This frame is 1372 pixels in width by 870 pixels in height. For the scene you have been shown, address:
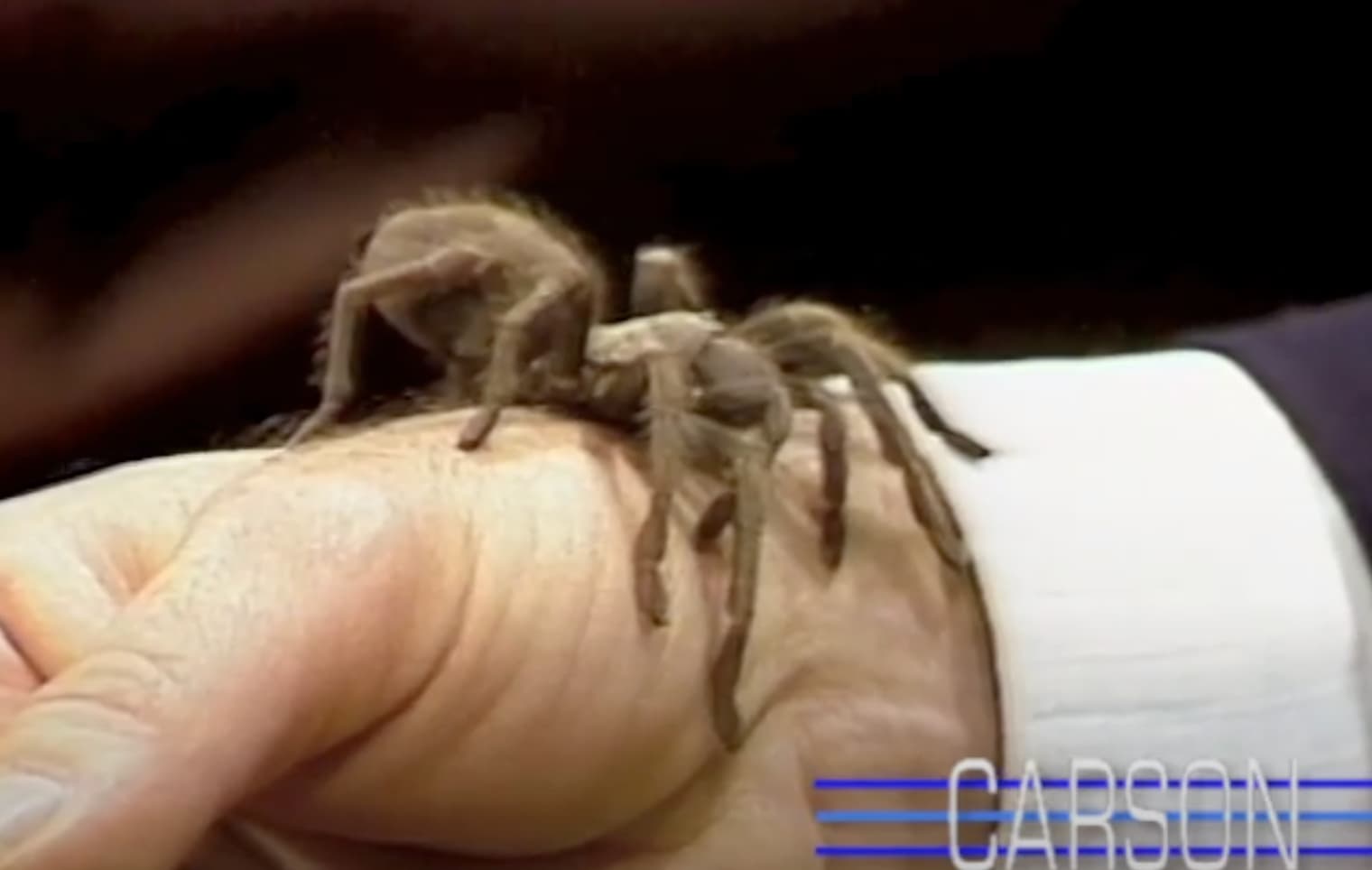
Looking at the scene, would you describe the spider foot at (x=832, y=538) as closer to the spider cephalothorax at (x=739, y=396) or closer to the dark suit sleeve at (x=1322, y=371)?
the spider cephalothorax at (x=739, y=396)

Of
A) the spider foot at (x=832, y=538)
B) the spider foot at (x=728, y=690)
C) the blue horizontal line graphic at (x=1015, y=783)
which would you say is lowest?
the blue horizontal line graphic at (x=1015, y=783)

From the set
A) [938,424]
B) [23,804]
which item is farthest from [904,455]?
[23,804]

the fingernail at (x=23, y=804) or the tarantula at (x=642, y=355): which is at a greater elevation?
the tarantula at (x=642, y=355)

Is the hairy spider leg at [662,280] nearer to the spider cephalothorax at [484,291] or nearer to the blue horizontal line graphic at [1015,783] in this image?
the spider cephalothorax at [484,291]

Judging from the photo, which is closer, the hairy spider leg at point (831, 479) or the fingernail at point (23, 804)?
the fingernail at point (23, 804)

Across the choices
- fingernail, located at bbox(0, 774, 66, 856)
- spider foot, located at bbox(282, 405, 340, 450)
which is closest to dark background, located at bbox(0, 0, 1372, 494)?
spider foot, located at bbox(282, 405, 340, 450)

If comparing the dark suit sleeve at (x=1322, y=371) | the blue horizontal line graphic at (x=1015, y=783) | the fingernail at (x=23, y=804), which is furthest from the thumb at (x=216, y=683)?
the dark suit sleeve at (x=1322, y=371)

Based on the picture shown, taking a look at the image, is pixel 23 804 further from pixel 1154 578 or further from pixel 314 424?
pixel 1154 578
